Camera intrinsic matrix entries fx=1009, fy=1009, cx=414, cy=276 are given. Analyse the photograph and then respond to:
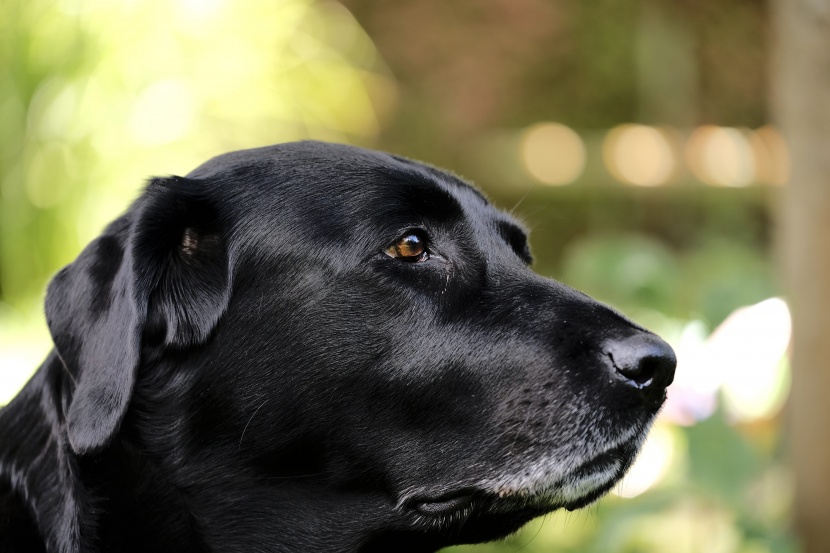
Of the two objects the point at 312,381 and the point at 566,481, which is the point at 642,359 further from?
the point at 312,381

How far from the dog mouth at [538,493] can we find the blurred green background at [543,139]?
3.57 feet

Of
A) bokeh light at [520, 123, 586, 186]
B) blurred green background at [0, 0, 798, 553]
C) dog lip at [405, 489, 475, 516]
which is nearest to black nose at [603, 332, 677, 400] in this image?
dog lip at [405, 489, 475, 516]

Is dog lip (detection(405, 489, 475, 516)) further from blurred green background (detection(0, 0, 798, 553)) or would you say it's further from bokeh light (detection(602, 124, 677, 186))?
bokeh light (detection(602, 124, 677, 186))

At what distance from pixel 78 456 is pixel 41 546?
21 cm

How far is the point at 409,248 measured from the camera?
7.63 feet

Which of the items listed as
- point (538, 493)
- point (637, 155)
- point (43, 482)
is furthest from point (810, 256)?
point (637, 155)

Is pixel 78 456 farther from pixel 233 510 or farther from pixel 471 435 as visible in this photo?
pixel 471 435

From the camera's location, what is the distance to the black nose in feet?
7.03

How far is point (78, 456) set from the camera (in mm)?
2230

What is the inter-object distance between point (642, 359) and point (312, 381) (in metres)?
0.73

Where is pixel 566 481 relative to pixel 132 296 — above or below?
below

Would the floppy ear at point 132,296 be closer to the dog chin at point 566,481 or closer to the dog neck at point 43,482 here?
the dog neck at point 43,482

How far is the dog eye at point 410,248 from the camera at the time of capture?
231cm

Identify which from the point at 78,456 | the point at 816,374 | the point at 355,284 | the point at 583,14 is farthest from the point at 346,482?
the point at 583,14
